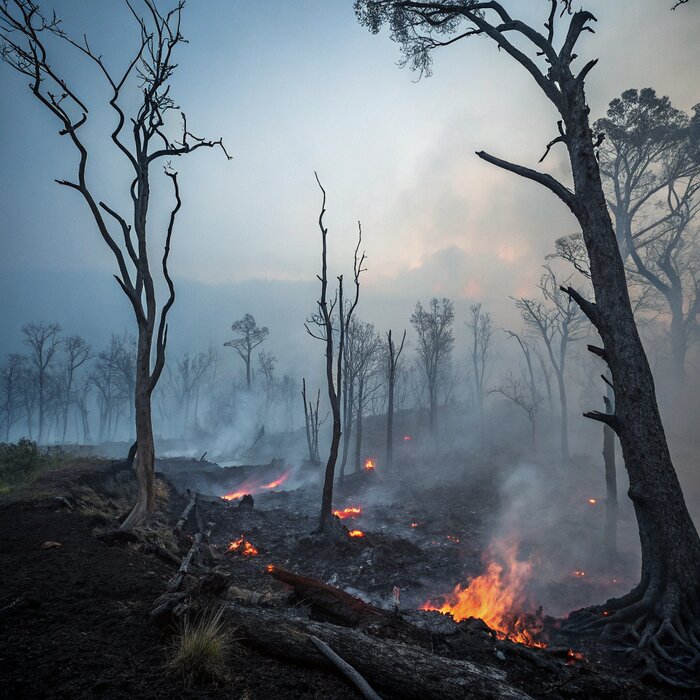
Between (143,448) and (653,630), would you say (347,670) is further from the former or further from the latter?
(143,448)

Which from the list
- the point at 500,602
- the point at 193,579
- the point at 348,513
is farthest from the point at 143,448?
the point at 348,513

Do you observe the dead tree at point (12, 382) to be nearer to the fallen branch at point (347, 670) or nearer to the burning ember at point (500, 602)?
the burning ember at point (500, 602)

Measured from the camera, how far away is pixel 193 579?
5.20 meters

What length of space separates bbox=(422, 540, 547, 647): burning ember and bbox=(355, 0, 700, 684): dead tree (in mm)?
928

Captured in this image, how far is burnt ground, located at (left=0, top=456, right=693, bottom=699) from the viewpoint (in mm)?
2928

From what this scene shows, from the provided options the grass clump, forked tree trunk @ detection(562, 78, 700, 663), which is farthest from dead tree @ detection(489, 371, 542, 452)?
the grass clump

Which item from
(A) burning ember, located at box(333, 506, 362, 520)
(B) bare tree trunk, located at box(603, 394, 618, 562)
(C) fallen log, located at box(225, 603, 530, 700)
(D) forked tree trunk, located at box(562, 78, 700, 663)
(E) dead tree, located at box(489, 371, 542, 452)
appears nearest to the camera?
(C) fallen log, located at box(225, 603, 530, 700)

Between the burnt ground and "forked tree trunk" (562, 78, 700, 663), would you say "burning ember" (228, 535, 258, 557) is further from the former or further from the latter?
"forked tree trunk" (562, 78, 700, 663)

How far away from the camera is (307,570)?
33.0 feet

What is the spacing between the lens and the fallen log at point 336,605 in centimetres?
502

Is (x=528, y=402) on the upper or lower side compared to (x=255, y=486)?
upper

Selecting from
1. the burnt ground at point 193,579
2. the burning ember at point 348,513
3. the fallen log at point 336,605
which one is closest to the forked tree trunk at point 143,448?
the burnt ground at point 193,579

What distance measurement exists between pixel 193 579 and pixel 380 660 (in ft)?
10.6

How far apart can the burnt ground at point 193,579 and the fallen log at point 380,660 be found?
10 cm
